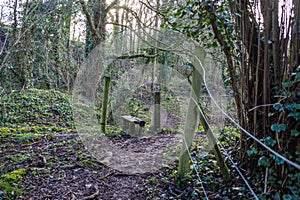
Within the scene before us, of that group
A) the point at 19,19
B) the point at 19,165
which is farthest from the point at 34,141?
the point at 19,19

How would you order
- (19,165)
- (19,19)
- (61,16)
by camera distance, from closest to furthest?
(19,165), (19,19), (61,16)

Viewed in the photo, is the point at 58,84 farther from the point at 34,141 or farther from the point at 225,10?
the point at 225,10

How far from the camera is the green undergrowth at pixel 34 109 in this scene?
18.0ft

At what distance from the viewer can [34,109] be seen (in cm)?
610

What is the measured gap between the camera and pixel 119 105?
5.43m

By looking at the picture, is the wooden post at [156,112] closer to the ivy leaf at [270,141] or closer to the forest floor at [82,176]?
the forest floor at [82,176]

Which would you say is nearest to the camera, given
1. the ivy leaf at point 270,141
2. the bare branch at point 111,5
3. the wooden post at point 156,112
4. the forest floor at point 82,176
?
the ivy leaf at point 270,141

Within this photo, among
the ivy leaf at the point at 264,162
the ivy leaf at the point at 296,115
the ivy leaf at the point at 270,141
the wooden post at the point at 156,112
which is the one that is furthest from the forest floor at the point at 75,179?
the wooden post at the point at 156,112

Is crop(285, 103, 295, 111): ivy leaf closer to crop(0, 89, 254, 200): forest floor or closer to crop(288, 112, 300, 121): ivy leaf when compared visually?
crop(288, 112, 300, 121): ivy leaf

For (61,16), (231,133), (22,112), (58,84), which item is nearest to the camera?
(231,133)

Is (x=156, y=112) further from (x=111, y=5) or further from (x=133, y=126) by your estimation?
(x=111, y=5)

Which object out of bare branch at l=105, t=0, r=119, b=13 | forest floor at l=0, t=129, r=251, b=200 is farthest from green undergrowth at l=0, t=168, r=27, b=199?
bare branch at l=105, t=0, r=119, b=13

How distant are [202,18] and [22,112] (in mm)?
4619

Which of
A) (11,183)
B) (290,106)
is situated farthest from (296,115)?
(11,183)
